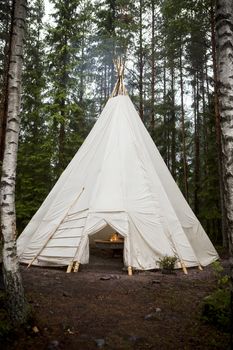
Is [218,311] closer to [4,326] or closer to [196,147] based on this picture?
[4,326]

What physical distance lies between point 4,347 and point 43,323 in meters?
0.89

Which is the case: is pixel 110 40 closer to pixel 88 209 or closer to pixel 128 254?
pixel 88 209

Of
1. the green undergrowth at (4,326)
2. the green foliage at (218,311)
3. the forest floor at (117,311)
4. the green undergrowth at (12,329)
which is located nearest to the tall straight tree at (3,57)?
the forest floor at (117,311)

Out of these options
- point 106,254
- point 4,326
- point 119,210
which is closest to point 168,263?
point 119,210

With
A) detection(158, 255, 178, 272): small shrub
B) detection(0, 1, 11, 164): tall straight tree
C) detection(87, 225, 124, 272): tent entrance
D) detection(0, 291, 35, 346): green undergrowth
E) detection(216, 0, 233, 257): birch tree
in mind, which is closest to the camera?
detection(216, 0, 233, 257): birch tree

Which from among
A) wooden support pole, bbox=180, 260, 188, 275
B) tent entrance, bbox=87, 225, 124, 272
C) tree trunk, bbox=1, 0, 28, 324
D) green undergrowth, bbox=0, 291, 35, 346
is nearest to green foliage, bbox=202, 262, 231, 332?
green undergrowth, bbox=0, 291, 35, 346

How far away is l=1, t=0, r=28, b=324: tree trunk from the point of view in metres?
5.07

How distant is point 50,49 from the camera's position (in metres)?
17.5

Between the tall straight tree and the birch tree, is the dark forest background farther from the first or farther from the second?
the birch tree

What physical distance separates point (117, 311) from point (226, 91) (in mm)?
4360

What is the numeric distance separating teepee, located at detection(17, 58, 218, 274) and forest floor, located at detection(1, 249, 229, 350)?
71cm

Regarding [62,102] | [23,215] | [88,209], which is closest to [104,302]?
[88,209]

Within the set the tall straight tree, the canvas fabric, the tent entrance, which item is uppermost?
the tall straight tree

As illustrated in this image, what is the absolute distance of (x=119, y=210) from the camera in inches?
389
